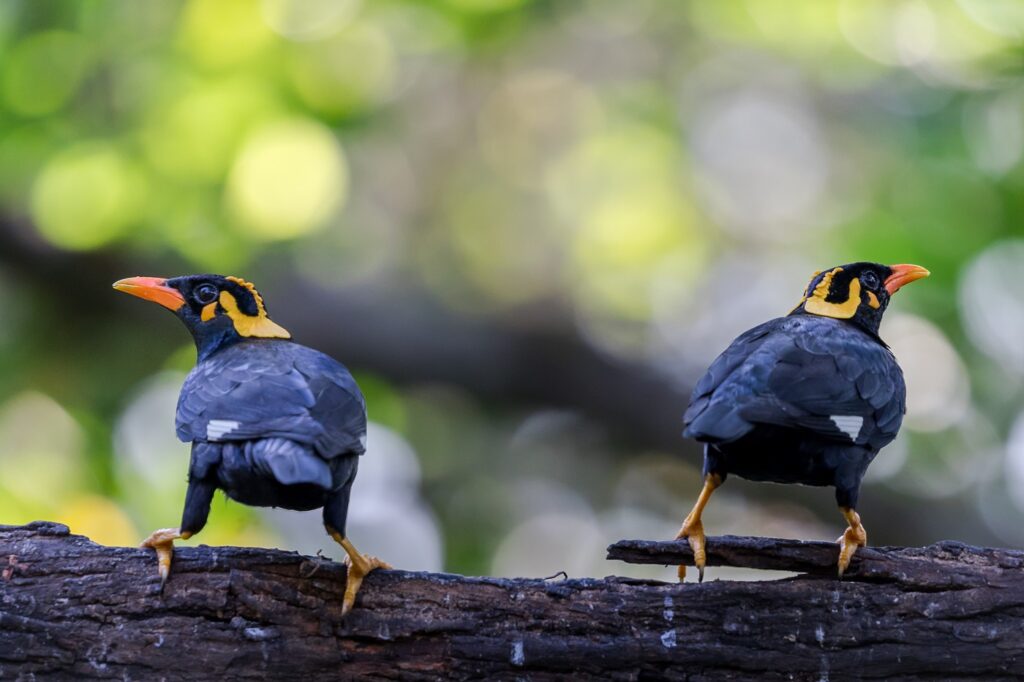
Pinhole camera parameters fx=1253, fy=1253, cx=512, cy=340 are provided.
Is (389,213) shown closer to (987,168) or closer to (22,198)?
(22,198)

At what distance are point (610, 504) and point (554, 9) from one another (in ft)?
16.8

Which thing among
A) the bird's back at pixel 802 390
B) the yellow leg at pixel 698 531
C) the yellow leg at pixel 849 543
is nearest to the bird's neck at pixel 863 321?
the bird's back at pixel 802 390

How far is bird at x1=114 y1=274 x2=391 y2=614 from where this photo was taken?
4898 mm

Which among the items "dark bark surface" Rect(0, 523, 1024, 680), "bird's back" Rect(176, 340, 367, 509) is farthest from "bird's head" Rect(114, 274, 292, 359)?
"dark bark surface" Rect(0, 523, 1024, 680)

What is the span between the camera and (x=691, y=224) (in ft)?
44.2

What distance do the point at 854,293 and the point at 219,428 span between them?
133 inches

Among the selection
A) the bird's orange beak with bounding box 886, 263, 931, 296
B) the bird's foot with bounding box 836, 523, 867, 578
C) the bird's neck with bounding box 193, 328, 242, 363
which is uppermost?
the bird's orange beak with bounding box 886, 263, 931, 296

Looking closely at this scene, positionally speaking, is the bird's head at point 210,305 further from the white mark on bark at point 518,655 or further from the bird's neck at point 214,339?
the white mark on bark at point 518,655

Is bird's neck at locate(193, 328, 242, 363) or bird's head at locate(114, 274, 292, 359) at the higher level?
bird's head at locate(114, 274, 292, 359)

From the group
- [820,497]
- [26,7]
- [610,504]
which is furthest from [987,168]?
[26,7]

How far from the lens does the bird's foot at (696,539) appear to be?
16.8ft

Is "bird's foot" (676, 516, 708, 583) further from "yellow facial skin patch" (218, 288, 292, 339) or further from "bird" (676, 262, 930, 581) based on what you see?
"yellow facial skin patch" (218, 288, 292, 339)

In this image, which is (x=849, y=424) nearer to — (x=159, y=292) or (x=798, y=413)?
(x=798, y=413)

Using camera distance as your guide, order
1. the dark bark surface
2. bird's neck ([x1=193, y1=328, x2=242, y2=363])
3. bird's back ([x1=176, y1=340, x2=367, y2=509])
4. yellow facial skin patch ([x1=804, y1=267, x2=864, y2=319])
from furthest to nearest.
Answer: yellow facial skin patch ([x1=804, y1=267, x2=864, y2=319]) < bird's neck ([x1=193, y1=328, x2=242, y2=363]) < the dark bark surface < bird's back ([x1=176, y1=340, x2=367, y2=509])
